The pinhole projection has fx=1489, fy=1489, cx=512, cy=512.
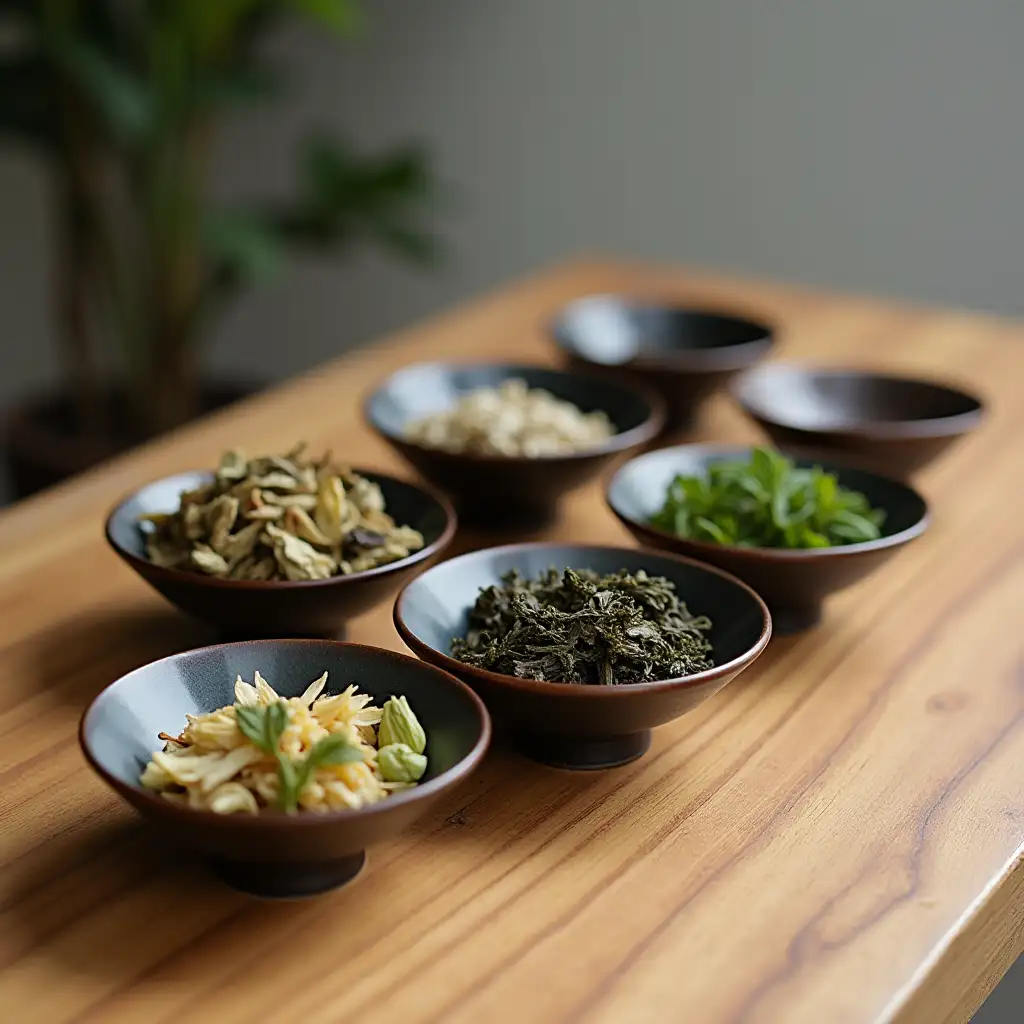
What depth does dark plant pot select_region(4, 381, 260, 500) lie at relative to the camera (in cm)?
310

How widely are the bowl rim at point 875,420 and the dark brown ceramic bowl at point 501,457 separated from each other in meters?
0.13

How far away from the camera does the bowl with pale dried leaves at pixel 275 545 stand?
125 cm

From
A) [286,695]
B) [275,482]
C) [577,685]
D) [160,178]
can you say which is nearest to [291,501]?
[275,482]

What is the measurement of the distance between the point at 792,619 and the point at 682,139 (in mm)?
2306

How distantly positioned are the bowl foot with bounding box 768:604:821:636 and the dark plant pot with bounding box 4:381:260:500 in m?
2.02

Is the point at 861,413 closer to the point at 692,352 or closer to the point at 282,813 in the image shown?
the point at 692,352

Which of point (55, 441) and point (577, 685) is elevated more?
point (577, 685)

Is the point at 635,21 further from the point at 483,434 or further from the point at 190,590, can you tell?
the point at 190,590

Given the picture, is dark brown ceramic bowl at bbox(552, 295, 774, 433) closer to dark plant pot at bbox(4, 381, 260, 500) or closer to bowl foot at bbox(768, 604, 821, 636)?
bowl foot at bbox(768, 604, 821, 636)

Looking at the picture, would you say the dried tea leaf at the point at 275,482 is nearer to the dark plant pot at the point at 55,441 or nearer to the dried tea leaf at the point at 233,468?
the dried tea leaf at the point at 233,468

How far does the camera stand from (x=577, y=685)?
1.07m

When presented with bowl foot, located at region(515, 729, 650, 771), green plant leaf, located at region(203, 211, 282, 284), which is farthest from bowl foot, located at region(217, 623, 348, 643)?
green plant leaf, located at region(203, 211, 282, 284)

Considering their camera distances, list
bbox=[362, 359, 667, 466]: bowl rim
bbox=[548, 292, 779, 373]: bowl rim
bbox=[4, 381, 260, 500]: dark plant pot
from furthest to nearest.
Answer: bbox=[4, 381, 260, 500]: dark plant pot
bbox=[548, 292, 779, 373]: bowl rim
bbox=[362, 359, 667, 466]: bowl rim

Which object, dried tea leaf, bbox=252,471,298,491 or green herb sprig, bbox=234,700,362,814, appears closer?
green herb sprig, bbox=234,700,362,814
